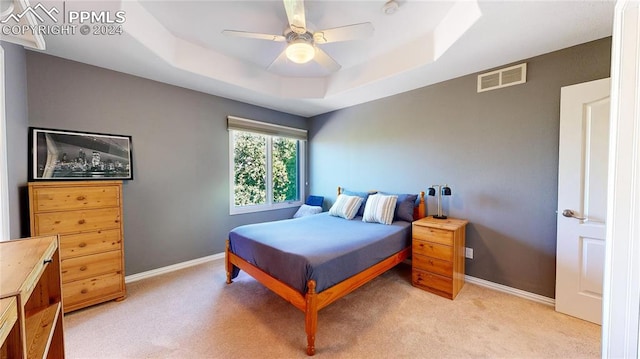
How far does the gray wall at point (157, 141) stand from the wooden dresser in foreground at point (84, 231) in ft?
1.51

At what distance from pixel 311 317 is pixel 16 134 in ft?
9.07

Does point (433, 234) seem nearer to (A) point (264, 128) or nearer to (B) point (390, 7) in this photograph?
(B) point (390, 7)

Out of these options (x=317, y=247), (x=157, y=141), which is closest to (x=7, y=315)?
(x=317, y=247)

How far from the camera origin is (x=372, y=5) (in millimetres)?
1930

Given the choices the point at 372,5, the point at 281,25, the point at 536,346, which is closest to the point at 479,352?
the point at 536,346

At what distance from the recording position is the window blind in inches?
135

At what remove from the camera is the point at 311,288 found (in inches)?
65.0

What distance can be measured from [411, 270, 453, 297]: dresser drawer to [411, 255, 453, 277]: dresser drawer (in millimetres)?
46

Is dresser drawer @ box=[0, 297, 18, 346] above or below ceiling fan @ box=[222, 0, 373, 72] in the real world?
below

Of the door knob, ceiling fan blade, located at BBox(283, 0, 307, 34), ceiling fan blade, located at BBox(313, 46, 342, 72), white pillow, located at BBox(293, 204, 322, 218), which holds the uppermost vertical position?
ceiling fan blade, located at BBox(283, 0, 307, 34)

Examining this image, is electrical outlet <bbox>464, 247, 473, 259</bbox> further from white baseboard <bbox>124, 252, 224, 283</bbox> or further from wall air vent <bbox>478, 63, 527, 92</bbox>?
white baseboard <bbox>124, 252, 224, 283</bbox>

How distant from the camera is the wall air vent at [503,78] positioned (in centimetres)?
229

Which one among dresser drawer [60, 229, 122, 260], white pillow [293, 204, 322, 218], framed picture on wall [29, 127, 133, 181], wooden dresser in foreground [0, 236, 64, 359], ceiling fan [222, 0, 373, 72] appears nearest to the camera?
wooden dresser in foreground [0, 236, 64, 359]

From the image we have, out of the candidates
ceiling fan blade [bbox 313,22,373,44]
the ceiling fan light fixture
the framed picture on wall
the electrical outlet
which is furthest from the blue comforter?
ceiling fan blade [bbox 313,22,373,44]
